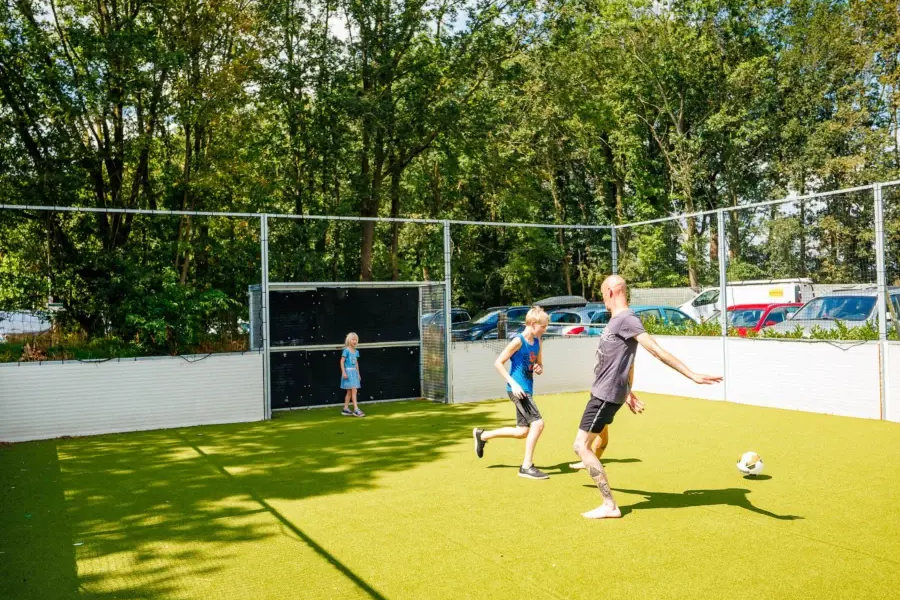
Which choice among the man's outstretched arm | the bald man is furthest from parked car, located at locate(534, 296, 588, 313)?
the man's outstretched arm

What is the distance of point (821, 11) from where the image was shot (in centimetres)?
3512

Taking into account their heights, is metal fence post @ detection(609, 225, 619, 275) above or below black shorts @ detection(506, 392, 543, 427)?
above

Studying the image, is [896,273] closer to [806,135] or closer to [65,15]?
[65,15]

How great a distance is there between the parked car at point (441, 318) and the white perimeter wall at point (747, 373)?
0.54 m

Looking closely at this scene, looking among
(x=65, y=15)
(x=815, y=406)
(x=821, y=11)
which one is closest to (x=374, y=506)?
(x=815, y=406)

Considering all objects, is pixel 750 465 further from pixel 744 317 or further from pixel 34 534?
pixel 744 317

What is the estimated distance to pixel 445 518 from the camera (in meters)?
6.78

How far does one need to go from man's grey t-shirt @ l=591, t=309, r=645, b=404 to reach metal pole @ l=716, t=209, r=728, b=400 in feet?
28.7

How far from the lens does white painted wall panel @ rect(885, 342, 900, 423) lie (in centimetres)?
1171

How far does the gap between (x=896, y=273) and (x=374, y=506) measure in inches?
372

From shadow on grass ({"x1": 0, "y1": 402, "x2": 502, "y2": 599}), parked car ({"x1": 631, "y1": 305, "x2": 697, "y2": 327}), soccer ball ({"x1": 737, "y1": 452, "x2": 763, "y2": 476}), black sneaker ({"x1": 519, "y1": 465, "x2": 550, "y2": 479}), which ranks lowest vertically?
shadow on grass ({"x1": 0, "y1": 402, "x2": 502, "y2": 599})

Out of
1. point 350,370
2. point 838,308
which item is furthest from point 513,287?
point 838,308

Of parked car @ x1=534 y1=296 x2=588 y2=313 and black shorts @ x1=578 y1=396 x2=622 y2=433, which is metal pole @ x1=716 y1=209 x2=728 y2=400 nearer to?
parked car @ x1=534 y1=296 x2=588 y2=313

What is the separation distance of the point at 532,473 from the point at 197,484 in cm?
364
